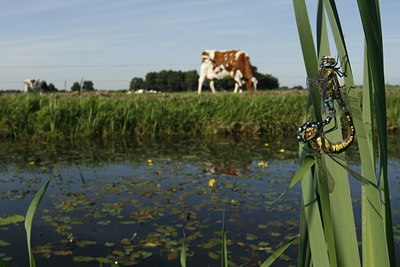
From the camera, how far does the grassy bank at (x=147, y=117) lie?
5.41 meters

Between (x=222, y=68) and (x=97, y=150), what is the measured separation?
742 centimetres

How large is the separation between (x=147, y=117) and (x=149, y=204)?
3272 mm

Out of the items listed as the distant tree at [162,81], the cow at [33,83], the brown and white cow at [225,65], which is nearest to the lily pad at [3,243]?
the brown and white cow at [225,65]

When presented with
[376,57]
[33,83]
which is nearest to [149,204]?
[376,57]

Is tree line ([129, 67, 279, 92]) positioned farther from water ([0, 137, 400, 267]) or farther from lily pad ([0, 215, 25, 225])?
lily pad ([0, 215, 25, 225])

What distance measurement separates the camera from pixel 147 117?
231 inches

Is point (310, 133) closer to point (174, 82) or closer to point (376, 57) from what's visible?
point (376, 57)

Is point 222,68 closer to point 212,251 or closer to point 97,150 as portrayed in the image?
point 97,150

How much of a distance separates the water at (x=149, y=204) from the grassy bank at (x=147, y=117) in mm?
854

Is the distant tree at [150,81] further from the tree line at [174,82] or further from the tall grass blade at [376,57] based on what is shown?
the tall grass blade at [376,57]

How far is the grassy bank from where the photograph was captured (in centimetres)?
541

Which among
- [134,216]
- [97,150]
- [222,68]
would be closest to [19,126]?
[97,150]

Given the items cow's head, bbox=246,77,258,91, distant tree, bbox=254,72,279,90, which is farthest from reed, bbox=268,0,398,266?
distant tree, bbox=254,72,279,90

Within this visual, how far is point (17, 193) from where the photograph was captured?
2938 millimetres
